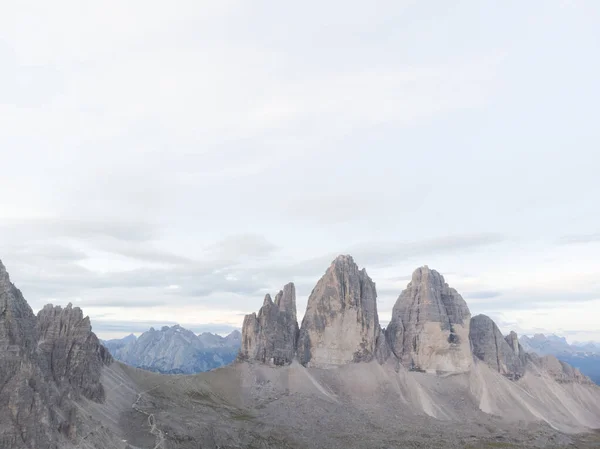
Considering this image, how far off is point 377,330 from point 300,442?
256 ft

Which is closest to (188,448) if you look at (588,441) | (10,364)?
(10,364)

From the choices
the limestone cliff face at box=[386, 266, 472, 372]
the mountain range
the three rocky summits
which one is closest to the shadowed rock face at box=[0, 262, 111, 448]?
the mountain range

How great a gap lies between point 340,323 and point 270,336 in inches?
1136

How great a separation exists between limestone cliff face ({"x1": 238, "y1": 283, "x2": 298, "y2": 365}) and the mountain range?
0.43m

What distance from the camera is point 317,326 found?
185m

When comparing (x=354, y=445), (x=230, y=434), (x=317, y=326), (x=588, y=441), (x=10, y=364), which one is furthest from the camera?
(x=317, y=326)

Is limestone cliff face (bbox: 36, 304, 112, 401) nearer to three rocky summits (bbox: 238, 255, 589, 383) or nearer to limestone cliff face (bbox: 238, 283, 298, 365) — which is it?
limestone cliff face (bbox: 238, 283, 298, 365)

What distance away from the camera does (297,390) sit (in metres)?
158

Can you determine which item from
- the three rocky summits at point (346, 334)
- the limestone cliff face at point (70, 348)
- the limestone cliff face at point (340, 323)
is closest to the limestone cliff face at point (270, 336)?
the three rocky summits at point (346, 334)

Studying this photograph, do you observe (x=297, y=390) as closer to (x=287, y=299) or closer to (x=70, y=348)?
(x=287, y=299)

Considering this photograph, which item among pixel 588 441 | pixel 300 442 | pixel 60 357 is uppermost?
pixel 60 357

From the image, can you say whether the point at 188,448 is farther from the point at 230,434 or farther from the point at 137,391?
the point at 137,391

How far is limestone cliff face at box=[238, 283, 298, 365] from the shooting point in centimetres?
17238

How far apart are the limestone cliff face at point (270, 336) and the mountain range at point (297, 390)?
434mm
